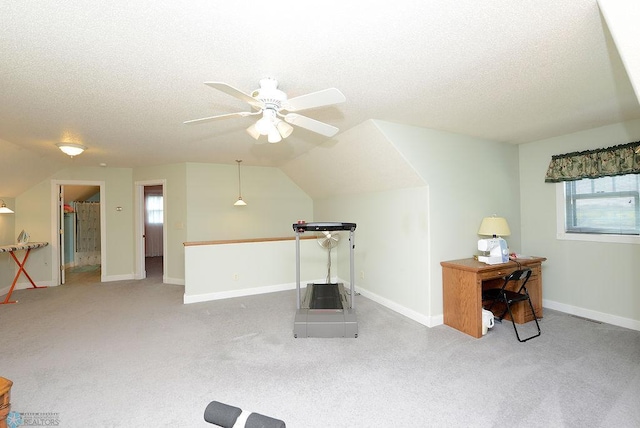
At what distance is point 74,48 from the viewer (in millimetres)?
1730

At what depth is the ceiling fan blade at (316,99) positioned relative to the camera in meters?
1.72

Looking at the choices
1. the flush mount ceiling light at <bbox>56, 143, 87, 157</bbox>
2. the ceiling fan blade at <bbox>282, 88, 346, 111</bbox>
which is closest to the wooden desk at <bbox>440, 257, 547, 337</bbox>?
the ceiling fan blade at <bbox>282, 88, 346, 111</bbox>

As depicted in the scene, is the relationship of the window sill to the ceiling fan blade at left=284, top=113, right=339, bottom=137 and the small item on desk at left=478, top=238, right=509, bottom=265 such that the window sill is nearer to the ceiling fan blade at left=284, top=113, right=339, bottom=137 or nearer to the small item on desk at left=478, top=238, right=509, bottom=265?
the small item on desk at left=478, top=238, right=509, bottom=265

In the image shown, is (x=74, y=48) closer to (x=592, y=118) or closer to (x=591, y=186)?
(x=592, y=118)

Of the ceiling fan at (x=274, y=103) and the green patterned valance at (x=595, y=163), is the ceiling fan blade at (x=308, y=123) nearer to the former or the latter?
the ceiling fan at (x=274, y=103)

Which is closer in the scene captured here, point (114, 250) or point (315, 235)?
point (315, 235)

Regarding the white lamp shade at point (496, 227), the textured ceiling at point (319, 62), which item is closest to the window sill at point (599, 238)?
the white lamp shade at point (496, 227)

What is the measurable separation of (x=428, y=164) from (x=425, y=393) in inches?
94.1

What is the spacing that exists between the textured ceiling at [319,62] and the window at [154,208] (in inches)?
233

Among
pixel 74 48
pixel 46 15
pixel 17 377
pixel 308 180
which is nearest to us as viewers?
pixel 46 15

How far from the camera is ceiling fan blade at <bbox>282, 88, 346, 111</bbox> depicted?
172 cm

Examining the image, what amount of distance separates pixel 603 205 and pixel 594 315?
1.35 metres

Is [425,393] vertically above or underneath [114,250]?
underneath

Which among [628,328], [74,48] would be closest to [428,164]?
Result: [628,328]
